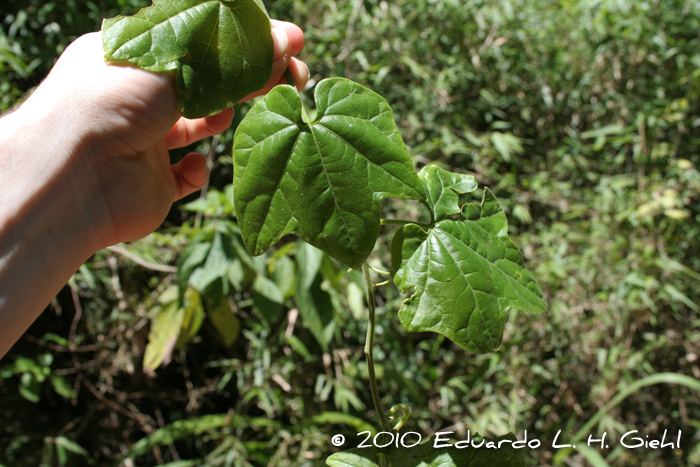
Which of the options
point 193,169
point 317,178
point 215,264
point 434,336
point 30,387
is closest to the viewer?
point 317,178

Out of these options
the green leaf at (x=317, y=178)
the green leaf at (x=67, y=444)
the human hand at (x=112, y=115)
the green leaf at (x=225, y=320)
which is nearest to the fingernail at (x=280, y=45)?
the human hand at (x=112, y=115)

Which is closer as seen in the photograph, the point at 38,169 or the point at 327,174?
the point at 327,174

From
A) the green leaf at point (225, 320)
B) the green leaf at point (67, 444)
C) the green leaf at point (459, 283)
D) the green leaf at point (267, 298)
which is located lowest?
the green leaf at point (67, 444)

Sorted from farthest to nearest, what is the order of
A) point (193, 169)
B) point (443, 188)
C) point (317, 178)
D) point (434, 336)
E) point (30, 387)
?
point (434, 336), point (30, 387), point (193, 169), point (443, 188), point (317, 178)

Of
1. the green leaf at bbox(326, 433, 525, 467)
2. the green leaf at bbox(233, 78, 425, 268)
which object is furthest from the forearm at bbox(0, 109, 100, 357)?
the green leaf at bbox(326, 433, 525, 467)

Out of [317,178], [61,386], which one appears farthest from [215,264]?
[61,386]

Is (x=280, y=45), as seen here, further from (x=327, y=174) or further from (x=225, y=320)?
(x=225, y=320)

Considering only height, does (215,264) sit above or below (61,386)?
above

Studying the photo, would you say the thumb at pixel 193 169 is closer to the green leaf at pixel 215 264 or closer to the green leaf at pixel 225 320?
the green leaf at pixel 215 264
